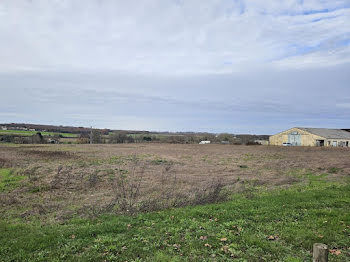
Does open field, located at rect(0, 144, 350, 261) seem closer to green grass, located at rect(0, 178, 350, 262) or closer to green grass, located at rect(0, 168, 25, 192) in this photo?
green grass, located at rect(0, 178, 350, 262)

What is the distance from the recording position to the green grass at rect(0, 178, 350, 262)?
5.13 m

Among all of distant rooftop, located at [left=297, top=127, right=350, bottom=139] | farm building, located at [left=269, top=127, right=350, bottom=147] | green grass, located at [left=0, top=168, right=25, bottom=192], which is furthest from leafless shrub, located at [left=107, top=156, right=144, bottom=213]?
distant rooftop, located at [left=297, top=127, right=350, bottom=139]

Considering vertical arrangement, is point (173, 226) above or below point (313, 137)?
below

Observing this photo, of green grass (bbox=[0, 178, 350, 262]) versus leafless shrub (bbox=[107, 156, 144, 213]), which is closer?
green grass (bbox=[0, 178, 350, 262])

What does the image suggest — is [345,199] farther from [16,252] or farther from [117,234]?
[16,252]

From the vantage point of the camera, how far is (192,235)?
6168 mm

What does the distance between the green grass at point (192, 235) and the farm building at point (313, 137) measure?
56.5 metres

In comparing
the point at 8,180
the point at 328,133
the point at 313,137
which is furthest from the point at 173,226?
the point at 328,133

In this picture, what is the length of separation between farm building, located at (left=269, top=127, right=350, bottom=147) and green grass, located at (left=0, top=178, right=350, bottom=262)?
5650cm

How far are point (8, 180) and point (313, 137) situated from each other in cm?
6025

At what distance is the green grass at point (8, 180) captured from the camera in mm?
12452

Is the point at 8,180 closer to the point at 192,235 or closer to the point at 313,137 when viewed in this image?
the point at 192,235

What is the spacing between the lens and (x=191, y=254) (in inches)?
204

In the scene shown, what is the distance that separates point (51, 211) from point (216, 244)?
6.03 metres
